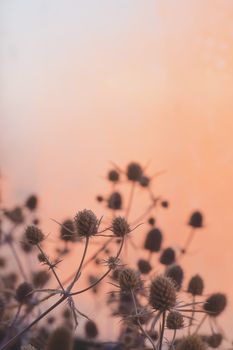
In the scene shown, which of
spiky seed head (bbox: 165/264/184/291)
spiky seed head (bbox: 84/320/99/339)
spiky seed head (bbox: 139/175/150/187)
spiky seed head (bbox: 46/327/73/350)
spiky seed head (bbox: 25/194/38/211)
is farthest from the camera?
spiky seed head (bbox: 25/194/38/211)

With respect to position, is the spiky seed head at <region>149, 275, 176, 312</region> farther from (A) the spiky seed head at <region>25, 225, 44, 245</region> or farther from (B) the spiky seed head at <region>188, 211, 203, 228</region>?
(B) the spiky seed head at <region>188, 211, 203, 228</region>

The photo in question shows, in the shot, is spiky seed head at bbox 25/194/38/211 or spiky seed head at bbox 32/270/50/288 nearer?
spiky seed head at bbox 32/270/50/288

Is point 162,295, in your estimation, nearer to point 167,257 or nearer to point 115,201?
point 167,257

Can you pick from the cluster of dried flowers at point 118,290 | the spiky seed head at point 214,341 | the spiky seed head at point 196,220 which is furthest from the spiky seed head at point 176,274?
the spiky seed head at point 196,220

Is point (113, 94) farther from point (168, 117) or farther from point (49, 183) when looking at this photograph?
point (49, 183)

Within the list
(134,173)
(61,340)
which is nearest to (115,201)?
(134,173)

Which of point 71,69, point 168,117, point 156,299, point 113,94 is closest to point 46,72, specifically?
point 71,69

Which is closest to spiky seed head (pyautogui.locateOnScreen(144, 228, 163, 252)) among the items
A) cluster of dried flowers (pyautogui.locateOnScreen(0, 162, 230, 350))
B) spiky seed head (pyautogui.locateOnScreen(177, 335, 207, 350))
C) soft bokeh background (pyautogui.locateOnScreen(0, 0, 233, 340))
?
cluster of dried flowers (pyautogui.locateOnScreen(0, 162, 230, 350))
